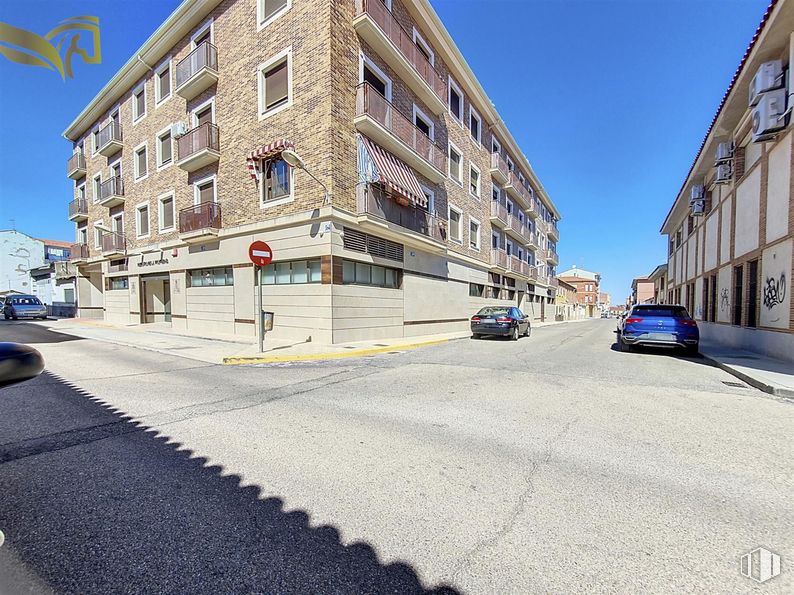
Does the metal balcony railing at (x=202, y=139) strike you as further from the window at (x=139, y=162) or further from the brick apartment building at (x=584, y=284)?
the brick apartment building at (x=584, y=284)

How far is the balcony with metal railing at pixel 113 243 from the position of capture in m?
20.7

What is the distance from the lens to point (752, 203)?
35.1ft

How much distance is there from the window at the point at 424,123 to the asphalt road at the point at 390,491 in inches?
577

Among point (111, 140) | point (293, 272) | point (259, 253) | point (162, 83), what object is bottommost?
point (293, 272)

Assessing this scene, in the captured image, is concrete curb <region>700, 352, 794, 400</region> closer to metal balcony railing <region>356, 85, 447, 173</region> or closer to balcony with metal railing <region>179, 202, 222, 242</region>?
metal balcony railing <region>356, 85, 447, 173</region>

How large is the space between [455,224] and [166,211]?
16.0m

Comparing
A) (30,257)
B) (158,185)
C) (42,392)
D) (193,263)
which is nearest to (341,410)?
(42,392)

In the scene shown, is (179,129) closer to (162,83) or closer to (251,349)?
(162,83)

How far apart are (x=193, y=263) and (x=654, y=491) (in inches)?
707

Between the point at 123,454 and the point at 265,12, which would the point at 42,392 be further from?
the point at 265,12

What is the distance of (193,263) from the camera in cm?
1578

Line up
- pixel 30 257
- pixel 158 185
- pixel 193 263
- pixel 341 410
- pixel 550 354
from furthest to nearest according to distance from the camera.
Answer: pixel 30 257, pixel 158 185, pixel 193 263, pixel 550 354, pixel 341 410

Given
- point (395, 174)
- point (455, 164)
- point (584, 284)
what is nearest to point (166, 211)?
point (395, 174)

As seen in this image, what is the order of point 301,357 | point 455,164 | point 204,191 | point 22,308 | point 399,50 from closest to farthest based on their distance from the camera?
point 301,357 < point 399,50 < point 204,191 < point 455,164 < point 22,308
